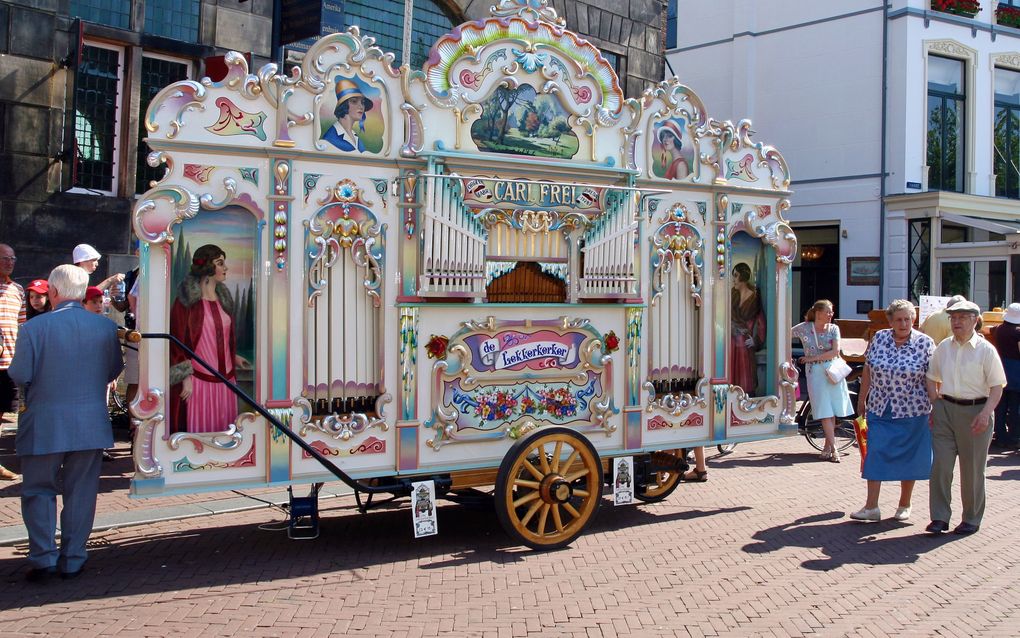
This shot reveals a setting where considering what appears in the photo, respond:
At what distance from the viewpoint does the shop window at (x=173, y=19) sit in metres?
12.0

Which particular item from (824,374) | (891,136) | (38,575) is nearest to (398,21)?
(824,374)

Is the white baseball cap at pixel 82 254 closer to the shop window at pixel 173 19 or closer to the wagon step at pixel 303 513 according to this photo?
the wagon step at pixel 303 513

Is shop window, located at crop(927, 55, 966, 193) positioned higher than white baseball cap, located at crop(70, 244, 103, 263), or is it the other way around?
shop window, located at crop(927, 55, 966, 193)

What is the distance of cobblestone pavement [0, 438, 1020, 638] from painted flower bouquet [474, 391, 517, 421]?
0.87m

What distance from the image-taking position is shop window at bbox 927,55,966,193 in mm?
22016

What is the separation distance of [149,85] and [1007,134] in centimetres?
1953

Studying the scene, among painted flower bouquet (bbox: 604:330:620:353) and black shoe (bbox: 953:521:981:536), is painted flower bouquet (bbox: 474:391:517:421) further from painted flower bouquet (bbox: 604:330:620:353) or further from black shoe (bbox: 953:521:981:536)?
black shoe (bbox: 953:521:981:536)

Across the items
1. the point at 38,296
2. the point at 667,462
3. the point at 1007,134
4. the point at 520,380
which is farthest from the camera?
the point at 1007,134

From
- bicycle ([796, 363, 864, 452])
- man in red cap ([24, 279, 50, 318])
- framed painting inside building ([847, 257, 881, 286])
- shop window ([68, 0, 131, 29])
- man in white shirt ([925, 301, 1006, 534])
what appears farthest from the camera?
framed painting inside building ([847, 257, 881, 286])

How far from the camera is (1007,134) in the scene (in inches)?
907

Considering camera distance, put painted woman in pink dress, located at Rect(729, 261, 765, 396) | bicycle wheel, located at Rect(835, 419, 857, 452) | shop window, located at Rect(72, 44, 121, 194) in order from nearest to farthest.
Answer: painted woman in pink dress, located at Rect(729, 261, 765, 396) < shop window, located at Rect(72, 44, 121, 194) < bicycle wheel, located at Rect(835, 419, 857, 452)

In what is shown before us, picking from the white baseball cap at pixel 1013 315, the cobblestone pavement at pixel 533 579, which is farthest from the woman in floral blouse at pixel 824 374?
the white baseball cap at pixel 1013 315

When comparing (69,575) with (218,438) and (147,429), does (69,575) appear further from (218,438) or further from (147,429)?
(218,438)

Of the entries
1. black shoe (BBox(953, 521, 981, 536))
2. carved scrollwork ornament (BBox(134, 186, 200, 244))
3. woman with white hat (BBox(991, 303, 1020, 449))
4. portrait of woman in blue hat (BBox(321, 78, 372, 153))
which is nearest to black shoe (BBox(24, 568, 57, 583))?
carved scrollwork ornament (BBox(134, 186, 200, 244))
